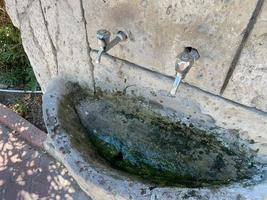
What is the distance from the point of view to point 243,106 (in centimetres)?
124

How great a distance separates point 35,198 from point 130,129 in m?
1.16

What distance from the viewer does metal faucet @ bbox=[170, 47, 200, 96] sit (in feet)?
3.73

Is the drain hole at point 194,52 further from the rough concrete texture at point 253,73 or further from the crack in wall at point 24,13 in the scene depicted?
the crack in wall at point 24,13

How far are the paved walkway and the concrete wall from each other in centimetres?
112

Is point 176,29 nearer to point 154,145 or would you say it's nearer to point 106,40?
point 106,40

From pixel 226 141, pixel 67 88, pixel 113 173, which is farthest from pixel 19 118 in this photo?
pixel 226 141

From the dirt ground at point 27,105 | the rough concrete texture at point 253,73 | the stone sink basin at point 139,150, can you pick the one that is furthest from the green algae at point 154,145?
the dirt ground at point 27,105

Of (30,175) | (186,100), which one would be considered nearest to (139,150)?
(186,100)

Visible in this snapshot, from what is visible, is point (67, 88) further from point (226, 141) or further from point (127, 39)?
point (226, 141)

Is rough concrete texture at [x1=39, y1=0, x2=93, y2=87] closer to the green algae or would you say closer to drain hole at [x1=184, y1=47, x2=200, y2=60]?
the green algae

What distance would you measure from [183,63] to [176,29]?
12cm

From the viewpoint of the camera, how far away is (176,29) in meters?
1.16

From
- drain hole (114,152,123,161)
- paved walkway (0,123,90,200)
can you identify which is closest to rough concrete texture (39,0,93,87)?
drain hole (114,152,123,161)

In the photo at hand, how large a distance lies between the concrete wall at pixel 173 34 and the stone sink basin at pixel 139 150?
18cm
